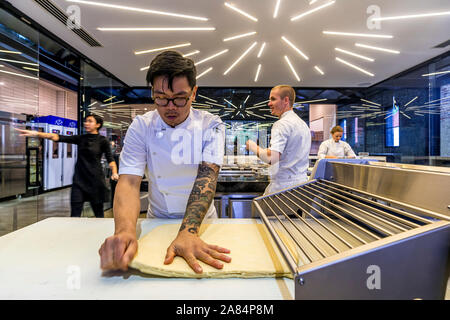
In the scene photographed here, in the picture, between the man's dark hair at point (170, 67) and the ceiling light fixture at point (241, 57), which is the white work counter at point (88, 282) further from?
the ceiling light fixture at point (241, 57)

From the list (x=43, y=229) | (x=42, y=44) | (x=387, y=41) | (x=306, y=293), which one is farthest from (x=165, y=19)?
(x=306, y=293)

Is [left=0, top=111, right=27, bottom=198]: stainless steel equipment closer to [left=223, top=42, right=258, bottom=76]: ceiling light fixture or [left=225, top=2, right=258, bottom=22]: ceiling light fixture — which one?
[left=225, top=2, right=258, bottom=22]: ceiling light fixture

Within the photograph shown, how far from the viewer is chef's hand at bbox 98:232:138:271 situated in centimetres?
58

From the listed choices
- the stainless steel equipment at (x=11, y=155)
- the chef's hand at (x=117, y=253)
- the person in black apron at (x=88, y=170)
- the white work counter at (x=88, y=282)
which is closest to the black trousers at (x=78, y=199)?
the person in black apron at (x=88, y=170)

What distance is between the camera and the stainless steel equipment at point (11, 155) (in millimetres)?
2896

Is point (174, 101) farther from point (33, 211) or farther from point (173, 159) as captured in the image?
point (33, 211)

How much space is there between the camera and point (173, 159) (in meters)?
1.16

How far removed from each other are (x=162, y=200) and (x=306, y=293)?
0.95 m

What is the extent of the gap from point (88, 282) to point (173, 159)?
0.68 m

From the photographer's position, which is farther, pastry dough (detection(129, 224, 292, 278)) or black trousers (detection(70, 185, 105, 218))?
black trousers (detection(70, 185, 105, 218))

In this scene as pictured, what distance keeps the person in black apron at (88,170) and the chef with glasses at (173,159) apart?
1924mm

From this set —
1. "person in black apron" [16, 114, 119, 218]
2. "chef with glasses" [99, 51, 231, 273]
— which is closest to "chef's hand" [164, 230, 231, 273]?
"chef with glasses" [99, 51, 231, 273]

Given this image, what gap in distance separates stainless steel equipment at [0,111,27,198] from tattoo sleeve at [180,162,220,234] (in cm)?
312
